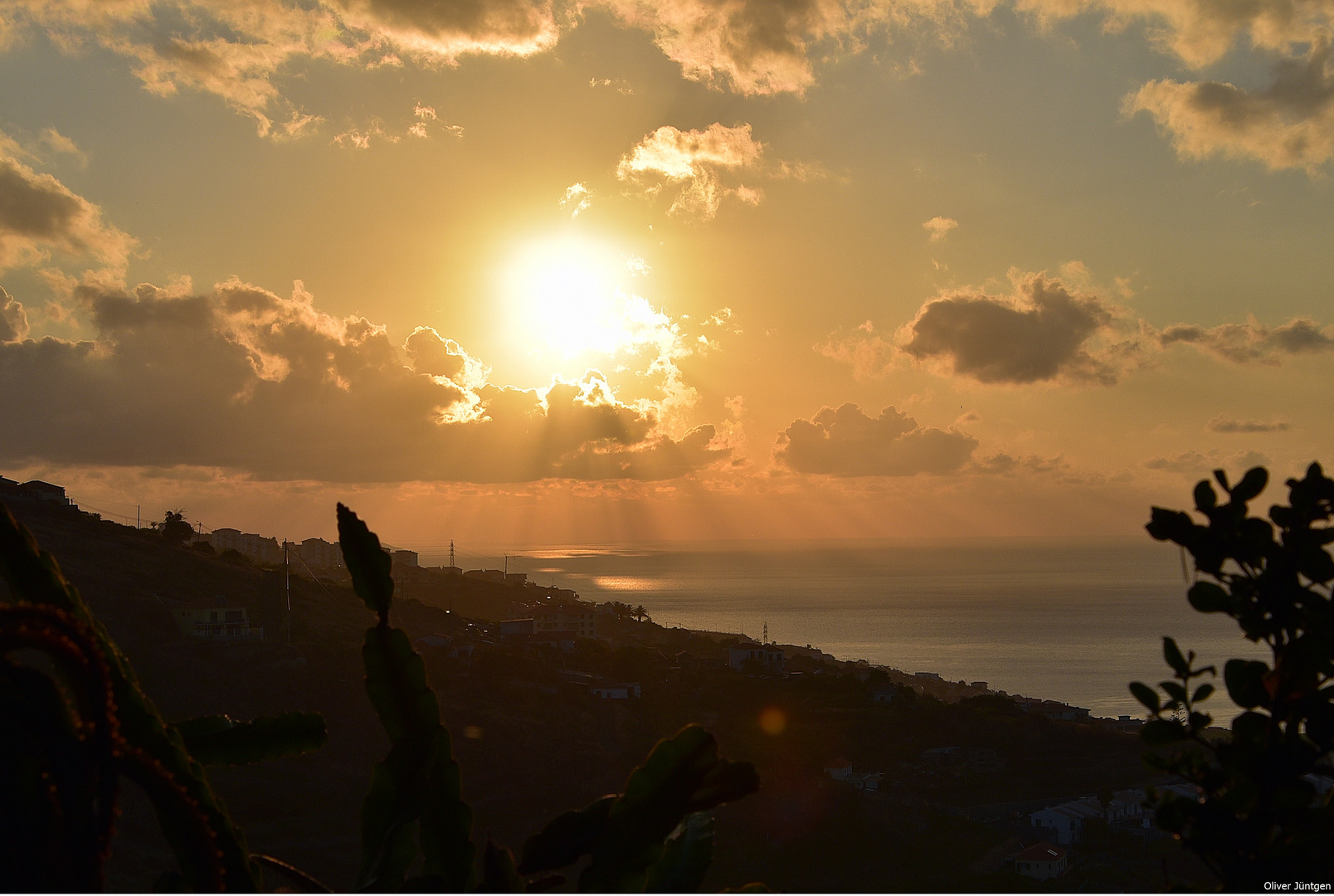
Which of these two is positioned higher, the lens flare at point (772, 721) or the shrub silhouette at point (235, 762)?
the shrub silhouette at point (235, 762)

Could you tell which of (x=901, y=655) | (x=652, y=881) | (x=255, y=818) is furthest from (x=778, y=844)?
(x=901, y=655)

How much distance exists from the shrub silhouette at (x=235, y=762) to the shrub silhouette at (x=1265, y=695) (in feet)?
3.33

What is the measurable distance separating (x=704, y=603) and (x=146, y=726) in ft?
516

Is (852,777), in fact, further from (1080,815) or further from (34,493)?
(34,493)

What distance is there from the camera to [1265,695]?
6.18 ft

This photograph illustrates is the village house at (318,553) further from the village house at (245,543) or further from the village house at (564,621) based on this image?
the village house at (564,621)

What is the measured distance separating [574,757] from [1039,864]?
1834cm

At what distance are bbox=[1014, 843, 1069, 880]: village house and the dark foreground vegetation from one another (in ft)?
1.38

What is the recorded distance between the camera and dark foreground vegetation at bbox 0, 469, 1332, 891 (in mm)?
1979

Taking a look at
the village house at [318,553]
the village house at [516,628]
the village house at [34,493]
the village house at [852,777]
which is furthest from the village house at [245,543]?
the village house at [852,777]

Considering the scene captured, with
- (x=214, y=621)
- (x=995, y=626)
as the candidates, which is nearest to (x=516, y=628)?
(x=214, y=621)

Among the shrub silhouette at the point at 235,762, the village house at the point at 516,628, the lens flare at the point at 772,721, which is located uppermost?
the shrub silhouette at the point at 235,762

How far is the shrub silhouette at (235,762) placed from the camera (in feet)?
4.42

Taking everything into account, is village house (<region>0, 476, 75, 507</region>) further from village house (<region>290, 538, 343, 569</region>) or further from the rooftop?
the rooftop
